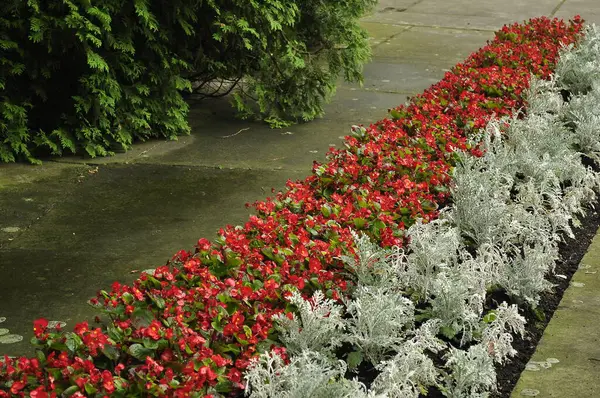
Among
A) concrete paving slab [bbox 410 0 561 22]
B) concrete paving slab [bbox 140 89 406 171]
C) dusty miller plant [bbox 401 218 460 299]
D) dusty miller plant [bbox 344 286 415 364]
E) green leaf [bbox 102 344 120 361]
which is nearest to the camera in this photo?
green leaf [bbox 102 344 120 361]

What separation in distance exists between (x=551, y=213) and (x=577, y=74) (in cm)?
292

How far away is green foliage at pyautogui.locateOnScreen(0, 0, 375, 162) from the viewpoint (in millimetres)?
6492

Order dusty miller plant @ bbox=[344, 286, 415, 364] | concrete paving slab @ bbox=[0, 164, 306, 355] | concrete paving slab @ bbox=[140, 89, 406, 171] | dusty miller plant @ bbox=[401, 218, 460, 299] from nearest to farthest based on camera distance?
dusty miller plant @ bbox=[344, 286, 415, 364], dusty miller plant @ bbox=[401, 218, 460, 299], concrete paving slab @ bbox=[0, 164, 306, 355], concrete paving slab @ bbox=[140, 89, 406, 171]

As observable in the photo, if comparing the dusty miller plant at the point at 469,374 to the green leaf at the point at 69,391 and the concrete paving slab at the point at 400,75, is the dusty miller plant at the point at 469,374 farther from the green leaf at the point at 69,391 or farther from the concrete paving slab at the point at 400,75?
the concrete paving slab at the point at 400,75

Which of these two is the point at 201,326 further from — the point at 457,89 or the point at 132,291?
the point at 457,89

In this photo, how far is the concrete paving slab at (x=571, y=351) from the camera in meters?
3.91

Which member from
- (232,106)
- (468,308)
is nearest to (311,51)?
(232,106)

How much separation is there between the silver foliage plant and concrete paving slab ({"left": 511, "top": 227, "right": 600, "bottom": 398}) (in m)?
0.14

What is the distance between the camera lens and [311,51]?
796 cm

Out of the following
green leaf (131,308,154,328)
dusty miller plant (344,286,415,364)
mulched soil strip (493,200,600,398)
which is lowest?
mulched soil strip (493,200,600,398)

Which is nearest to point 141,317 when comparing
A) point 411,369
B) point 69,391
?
point 69,391

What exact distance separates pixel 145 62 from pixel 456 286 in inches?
139

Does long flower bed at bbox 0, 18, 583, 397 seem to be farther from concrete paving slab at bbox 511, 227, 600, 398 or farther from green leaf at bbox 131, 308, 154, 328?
concrete paving slab at bbox 511, 227, 600, 398

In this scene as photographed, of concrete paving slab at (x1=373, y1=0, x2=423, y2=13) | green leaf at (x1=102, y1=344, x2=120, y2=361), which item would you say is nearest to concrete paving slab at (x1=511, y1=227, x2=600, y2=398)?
green leaf at (x1=102, y1=344, x2=120, y2=361)
